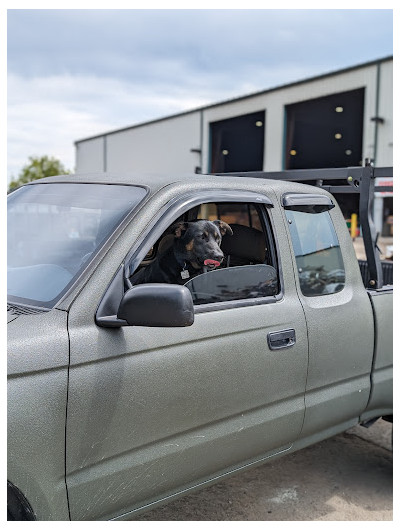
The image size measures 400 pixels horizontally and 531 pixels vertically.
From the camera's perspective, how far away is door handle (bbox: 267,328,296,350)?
2.75m

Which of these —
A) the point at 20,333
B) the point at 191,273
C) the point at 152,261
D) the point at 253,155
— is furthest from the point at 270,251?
the point at 253,155

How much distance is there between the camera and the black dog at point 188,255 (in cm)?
280

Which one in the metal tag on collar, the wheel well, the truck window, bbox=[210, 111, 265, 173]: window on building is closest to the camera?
the wheel well

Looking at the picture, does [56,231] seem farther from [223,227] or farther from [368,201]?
[368,201]

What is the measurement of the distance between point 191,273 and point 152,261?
7.9 inches

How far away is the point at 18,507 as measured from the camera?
78.6 inches

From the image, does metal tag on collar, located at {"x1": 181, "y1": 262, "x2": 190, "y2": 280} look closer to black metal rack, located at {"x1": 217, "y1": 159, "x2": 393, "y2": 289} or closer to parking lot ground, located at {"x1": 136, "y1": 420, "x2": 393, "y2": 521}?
black metal rack, located at {"x1": 217, "y1": 159, "x2": 393, "y2": 289}

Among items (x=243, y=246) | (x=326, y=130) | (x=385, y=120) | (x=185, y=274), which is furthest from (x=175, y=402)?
(x=326, y=130)

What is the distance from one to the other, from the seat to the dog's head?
95mm

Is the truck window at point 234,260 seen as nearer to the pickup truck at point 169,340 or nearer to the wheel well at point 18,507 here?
the pickup truck at point 169,340

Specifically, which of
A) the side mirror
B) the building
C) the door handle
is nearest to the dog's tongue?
the door handle

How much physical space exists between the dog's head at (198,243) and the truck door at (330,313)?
0.42 meters

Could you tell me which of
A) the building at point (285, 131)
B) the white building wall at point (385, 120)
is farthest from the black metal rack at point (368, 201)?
the white building wall at point (385, 120)

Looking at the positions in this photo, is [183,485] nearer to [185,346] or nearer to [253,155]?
[185,346]
